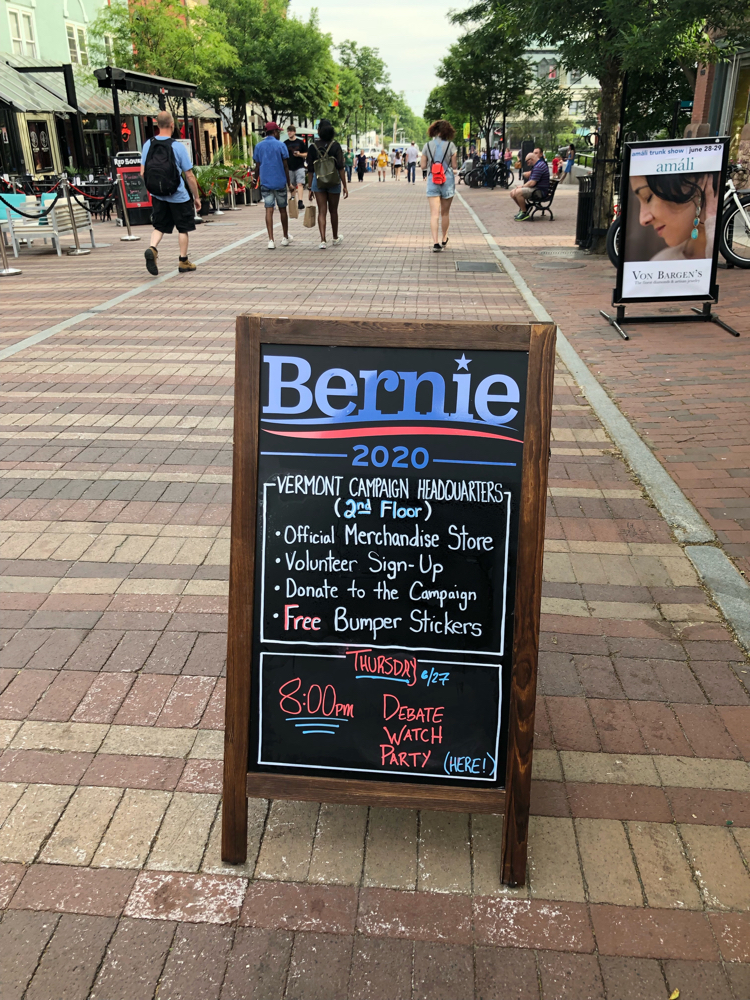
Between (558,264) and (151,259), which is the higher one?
(151,259)

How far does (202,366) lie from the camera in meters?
Result: 7.64

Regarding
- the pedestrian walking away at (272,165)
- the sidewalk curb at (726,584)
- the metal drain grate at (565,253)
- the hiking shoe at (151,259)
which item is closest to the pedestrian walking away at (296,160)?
the pedestrian walking away at (272,165)

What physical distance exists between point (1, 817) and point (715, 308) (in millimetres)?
8967

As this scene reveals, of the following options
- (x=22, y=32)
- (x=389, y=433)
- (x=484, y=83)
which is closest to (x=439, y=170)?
(x=389, y=433)

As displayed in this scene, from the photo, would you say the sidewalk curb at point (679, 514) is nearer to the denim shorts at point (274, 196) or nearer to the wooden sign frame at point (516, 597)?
the wooden sign frame at point (516, 597)

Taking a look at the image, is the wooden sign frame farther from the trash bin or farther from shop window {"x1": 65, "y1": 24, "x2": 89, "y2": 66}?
shop window {"x1": 65, "y1": 24, "x2": 89, "y2": 66}

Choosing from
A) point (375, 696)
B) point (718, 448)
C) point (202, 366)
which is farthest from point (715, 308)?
point (375, 696)

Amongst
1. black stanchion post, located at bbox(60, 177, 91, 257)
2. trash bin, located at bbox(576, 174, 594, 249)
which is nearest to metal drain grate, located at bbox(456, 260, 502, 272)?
trash bin, located at bbox(576, 174, 594, 249)

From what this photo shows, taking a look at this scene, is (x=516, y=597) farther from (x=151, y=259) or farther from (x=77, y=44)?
(x=77, y=44)

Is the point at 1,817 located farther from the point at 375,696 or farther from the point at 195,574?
the point at 195,574

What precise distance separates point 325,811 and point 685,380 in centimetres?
545

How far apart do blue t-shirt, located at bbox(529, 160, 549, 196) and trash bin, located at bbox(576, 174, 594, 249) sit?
5.61m

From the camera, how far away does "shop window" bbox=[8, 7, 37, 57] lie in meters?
30.2

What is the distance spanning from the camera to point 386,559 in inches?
96.6
